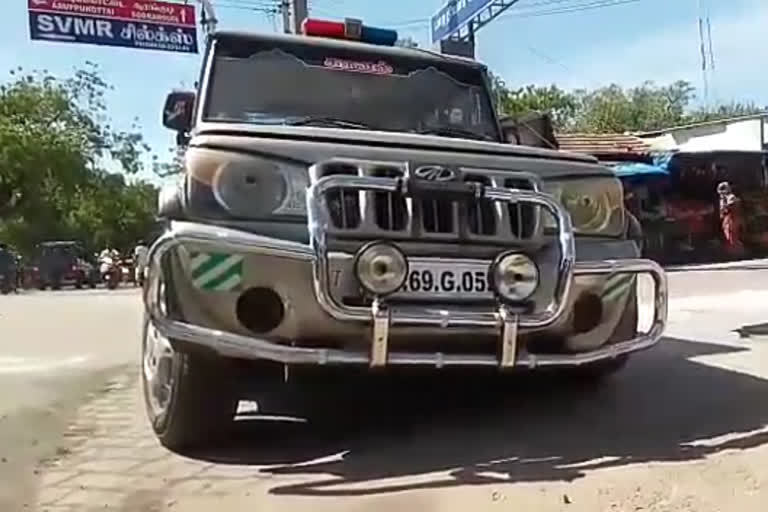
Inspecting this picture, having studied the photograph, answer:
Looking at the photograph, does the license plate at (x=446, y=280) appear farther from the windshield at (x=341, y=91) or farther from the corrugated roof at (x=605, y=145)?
the corrugated roof at (x=605, y=145)

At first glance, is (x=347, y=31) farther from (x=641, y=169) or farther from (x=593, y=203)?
(x=641, y=169)

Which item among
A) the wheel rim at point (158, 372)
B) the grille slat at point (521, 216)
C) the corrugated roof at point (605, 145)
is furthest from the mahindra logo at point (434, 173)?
the corrugated roof at point (605, 145)

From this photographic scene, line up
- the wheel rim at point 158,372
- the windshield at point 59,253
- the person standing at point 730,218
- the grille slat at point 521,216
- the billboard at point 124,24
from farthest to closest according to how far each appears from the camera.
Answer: the windshield at point 59,253 < the billboard at point 124,24 < the person standing at point 730,218 < the wheel rim at point 158,372 < the grille slat at point 521,216

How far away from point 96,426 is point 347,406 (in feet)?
4.46

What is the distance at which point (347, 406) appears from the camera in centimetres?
533

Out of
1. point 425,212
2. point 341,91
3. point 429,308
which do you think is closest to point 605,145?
point 341,91

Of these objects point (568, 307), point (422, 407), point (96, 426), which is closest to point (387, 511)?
point (568, 307)

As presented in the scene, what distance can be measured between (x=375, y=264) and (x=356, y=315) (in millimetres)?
207

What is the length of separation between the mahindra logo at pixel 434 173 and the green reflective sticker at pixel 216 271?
0.78 metres

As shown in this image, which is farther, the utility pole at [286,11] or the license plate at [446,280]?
the utility pole at [286,11]

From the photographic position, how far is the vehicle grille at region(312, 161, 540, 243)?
394cm

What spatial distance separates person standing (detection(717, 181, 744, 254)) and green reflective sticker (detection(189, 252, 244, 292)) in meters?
15.0

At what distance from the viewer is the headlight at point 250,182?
12.9 ft

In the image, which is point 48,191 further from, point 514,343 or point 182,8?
point 514,343
